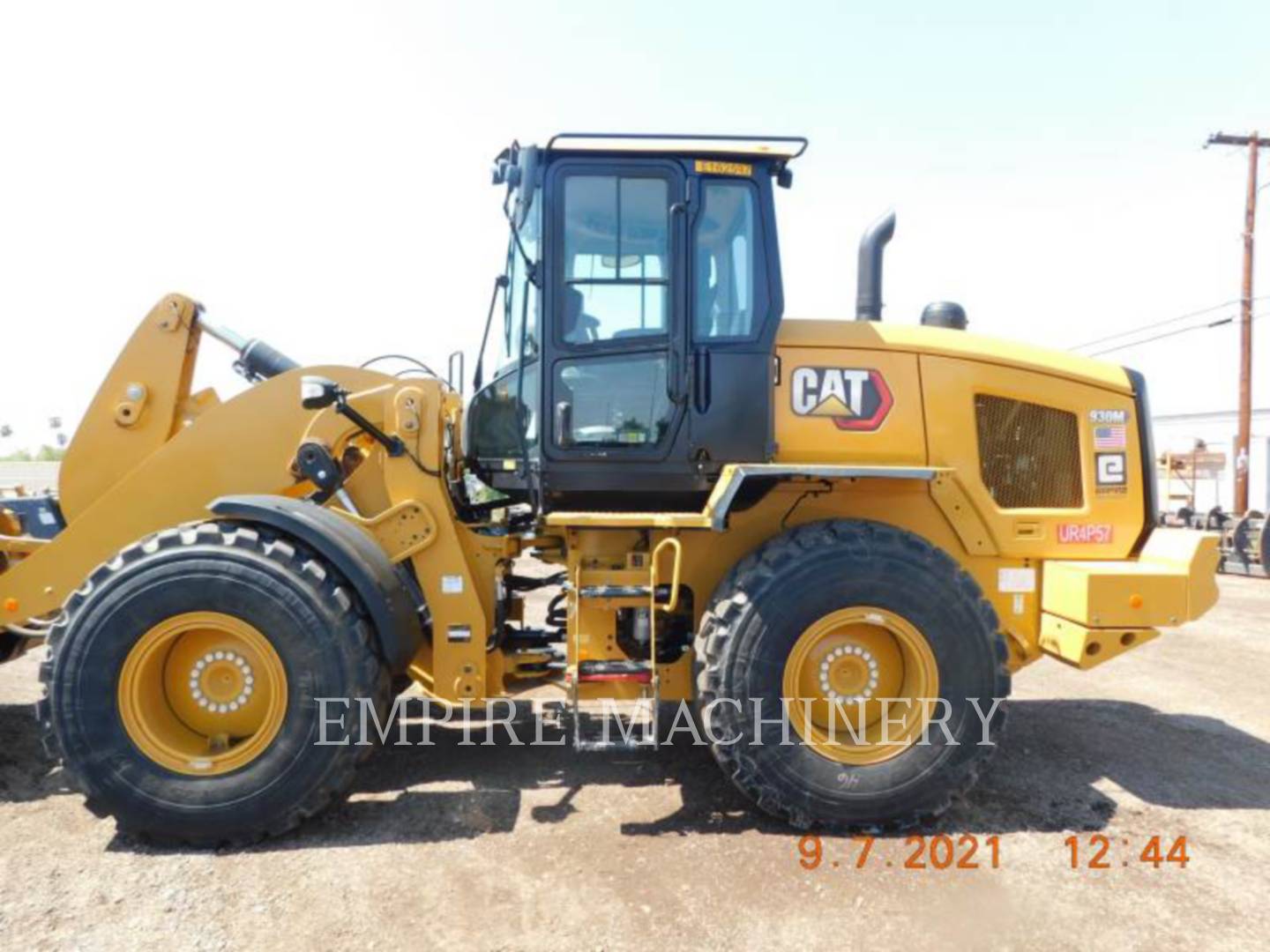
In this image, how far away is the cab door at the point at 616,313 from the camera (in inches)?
146

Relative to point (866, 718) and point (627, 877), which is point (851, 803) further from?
point (627, 877)

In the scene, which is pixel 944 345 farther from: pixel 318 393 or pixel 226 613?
pixel 226 613

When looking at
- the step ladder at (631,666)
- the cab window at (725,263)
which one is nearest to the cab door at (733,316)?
the cab window at (725,263)

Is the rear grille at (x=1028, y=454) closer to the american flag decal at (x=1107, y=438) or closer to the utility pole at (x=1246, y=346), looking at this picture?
the american flag decal at (x=1107, y=438)

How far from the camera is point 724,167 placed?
3.75 metres

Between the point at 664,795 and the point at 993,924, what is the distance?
4.95 feet

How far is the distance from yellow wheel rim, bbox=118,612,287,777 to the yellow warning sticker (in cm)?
295

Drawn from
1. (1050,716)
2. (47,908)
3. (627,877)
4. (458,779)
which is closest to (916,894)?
(627,877)

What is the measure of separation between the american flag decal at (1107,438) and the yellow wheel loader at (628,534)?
2 cm

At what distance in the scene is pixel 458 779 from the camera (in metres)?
3.95

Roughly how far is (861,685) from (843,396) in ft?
4.54

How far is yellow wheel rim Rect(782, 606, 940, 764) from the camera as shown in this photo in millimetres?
3459
